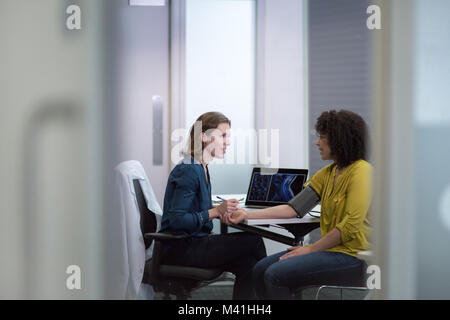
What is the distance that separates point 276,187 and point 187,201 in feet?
2.96

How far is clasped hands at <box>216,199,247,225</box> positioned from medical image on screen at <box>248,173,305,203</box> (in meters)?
0.53

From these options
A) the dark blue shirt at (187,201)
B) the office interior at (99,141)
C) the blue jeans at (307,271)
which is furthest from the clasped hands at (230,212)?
the office interior at (99,141)

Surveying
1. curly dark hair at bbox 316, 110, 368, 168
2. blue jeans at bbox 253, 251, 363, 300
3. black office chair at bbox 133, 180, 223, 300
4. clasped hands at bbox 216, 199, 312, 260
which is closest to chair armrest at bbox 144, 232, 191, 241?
black office chair at bbox 133, 180, 223, 300

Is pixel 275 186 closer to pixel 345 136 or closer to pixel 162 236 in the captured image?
pixel 345 136

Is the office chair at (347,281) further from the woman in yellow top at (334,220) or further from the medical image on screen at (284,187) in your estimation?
the medical image on screen at (284,187)

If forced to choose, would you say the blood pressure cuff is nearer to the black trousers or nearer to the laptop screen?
the black trousers

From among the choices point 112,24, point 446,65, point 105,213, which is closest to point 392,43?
point 446,65

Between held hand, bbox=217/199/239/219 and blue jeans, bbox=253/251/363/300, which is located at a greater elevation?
held hand, bbox=217/199/239/219

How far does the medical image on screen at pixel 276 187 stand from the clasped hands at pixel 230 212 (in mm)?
529

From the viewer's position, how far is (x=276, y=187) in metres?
3.01

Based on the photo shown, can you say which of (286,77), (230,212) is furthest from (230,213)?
(286,77)

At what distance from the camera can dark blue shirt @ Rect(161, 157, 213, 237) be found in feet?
7.45

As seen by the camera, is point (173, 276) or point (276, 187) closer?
point (173, 276)
